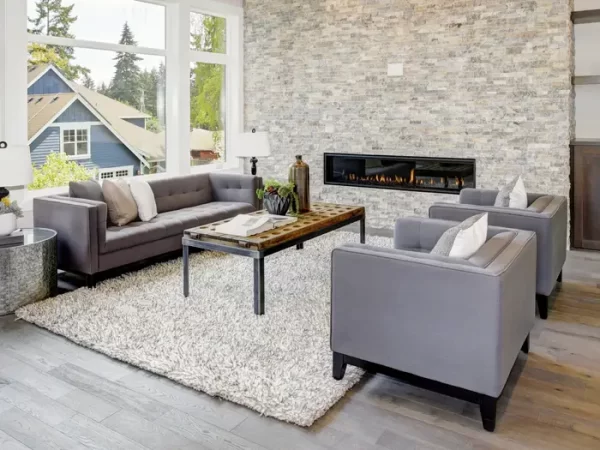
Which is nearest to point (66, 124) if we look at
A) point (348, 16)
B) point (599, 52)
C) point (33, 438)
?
point (348, 16)

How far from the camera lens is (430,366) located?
242 centimetres

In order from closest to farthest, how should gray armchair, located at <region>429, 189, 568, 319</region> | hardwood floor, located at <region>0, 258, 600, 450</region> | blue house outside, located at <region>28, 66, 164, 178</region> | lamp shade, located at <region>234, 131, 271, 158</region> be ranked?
hardwood floor, located at <region>0, 258, 600, 450</region>, gray armchair, located at <region>429, 189, 568, 319</region>, blue house outside, located at <region>28, 66, 164, 178</region>, lamp shade, located at <region>234, 131, 271, 158</region>

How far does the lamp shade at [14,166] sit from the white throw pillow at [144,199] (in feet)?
3.74

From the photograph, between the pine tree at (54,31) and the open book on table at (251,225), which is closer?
the open book on table at (251,225)

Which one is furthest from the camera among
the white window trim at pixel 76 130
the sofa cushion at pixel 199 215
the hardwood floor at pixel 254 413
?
the white window trim at pixel 76 130

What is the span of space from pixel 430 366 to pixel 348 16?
18.0 ft

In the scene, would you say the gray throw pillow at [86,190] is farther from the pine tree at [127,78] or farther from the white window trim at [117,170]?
the pine tree at [127,78]

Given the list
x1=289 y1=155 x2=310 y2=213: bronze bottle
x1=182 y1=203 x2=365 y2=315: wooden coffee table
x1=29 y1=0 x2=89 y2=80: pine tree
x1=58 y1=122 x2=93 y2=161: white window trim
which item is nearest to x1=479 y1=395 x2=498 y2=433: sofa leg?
x1=182 y1=203 x2=365 y2=315: wooden coffee table

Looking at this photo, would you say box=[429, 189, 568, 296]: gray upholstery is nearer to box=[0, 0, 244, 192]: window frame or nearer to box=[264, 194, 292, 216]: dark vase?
box=[264, 194, 292, 216]: dark vase

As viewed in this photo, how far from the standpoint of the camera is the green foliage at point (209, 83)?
7.36m

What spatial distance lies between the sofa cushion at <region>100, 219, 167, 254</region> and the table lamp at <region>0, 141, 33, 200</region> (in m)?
0.76

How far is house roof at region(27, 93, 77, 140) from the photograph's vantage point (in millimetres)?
5379

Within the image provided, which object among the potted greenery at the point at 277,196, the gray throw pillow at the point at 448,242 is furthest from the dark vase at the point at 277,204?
the gray throw pillow at the point at 448,242

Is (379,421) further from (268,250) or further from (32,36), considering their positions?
(32,36)
